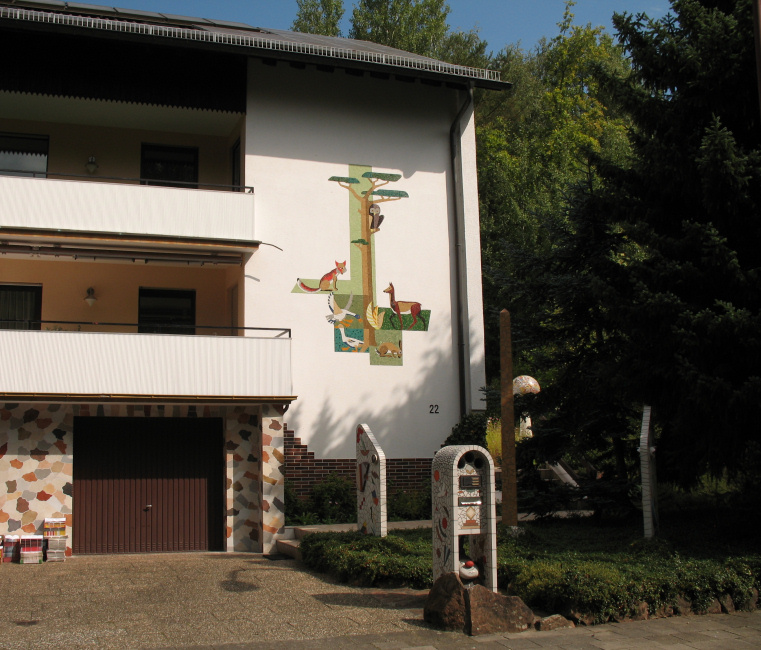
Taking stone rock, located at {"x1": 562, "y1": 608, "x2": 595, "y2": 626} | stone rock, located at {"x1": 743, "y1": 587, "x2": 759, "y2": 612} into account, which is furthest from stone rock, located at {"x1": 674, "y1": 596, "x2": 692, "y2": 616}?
stone rock, located at {"x1": 562, "y1": 608, "x2": 595, "y2": 626}

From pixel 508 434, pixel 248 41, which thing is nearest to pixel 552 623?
pixel 508 434

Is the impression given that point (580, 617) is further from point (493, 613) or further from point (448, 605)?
point (448, 605)

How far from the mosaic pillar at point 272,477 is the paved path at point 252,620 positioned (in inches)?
119

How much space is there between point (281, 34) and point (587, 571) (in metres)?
15.5

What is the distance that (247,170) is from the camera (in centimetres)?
1736

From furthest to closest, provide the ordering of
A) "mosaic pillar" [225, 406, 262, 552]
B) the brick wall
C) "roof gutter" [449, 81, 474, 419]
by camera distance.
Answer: "roof gutter" [449, 81, 474, 419] → the brick wall → "mosaic pillar" [225, 406, 262, 552]

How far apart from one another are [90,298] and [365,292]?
5845 millimetres

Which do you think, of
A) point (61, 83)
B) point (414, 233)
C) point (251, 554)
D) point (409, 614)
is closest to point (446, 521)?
point (409, 614)

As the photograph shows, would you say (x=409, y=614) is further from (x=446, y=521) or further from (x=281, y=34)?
(x=281, y=34)

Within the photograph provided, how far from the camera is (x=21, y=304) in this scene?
58.5 feet

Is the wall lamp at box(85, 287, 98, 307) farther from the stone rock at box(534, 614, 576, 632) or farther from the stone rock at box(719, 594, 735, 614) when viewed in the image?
the stone rock at box(719, 594, 735, 614)

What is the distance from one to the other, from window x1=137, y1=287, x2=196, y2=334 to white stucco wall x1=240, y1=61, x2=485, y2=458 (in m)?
2.44

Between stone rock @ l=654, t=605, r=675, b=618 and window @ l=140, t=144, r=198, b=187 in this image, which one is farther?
window @ l=140, t=144, r=198, b=187

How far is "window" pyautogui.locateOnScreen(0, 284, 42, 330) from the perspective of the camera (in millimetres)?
17719
